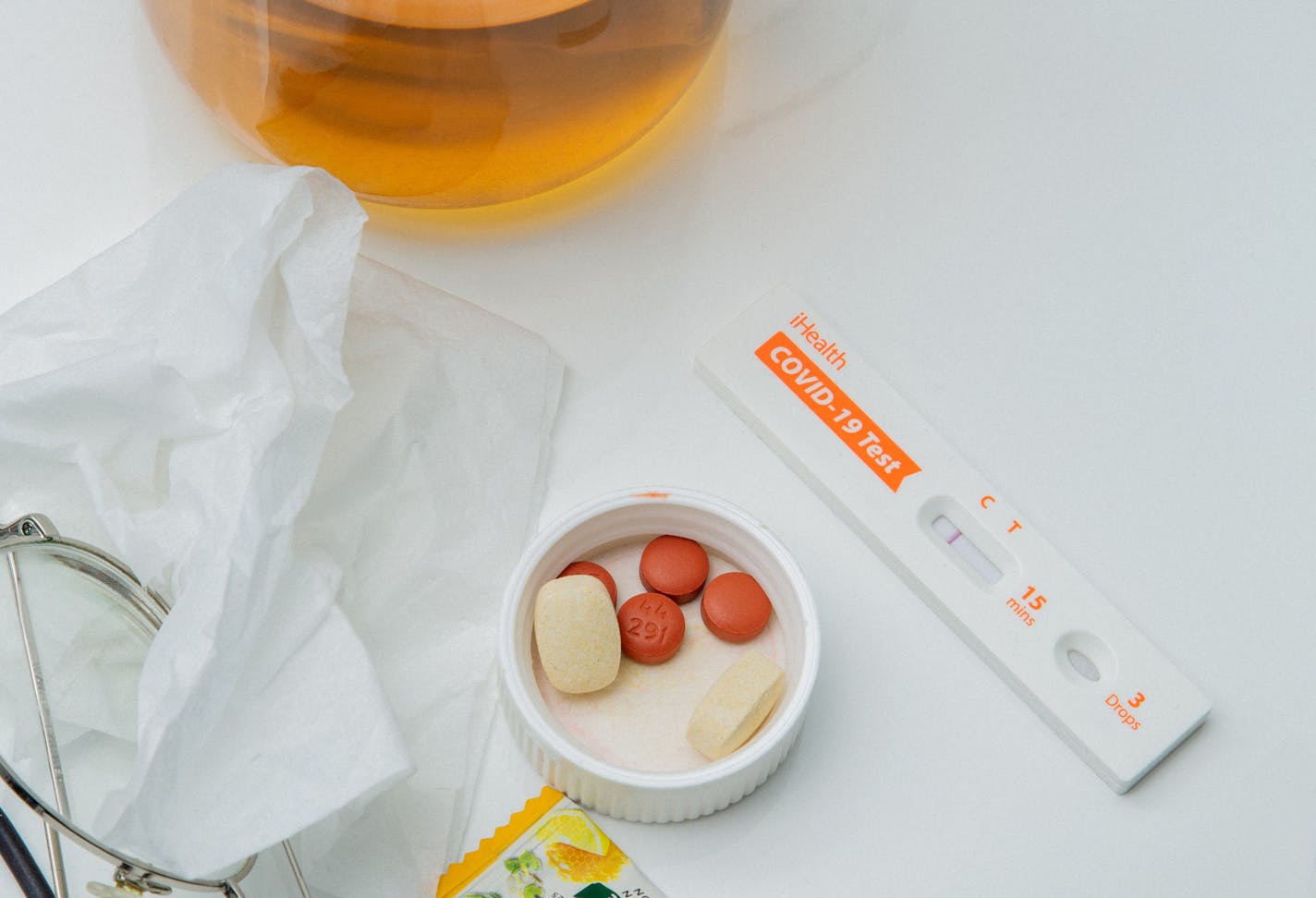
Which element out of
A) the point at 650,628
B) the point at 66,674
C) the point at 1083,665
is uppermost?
the point at 66,674

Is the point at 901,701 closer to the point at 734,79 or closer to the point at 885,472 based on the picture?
the point at 885,472

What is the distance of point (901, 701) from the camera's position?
1.95 feet

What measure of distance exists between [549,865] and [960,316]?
0.92 ft

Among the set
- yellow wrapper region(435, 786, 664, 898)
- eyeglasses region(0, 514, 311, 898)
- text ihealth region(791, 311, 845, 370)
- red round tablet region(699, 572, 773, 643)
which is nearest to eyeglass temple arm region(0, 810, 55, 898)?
eyeglasses region(0, 514, 311, 898)

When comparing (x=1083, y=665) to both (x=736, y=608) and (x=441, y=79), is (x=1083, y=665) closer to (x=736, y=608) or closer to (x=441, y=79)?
(x=736, y=608)

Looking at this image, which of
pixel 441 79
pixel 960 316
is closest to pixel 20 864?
pixel 441 79

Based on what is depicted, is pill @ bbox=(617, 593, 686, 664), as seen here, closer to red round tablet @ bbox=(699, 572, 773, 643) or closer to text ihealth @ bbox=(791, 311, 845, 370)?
red round tablet @ bbox=(699, 572, 773, 643)

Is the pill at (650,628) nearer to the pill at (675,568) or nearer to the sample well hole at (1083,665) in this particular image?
the pill at (675,568)

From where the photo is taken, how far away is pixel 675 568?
1.91 ft

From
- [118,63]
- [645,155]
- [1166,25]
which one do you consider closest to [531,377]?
[645,155]

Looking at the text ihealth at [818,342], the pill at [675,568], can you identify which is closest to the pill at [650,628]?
the pill at [675,568]

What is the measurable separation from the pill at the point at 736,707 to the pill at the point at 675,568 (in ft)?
0.13

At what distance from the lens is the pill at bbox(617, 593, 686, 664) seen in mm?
570

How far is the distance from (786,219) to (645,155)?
7 centimetres
